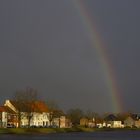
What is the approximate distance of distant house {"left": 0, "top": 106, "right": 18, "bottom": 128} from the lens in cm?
17012

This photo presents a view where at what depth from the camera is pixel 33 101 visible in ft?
454

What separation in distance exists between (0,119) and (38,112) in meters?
26.8

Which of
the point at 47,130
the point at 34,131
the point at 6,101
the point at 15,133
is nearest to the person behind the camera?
the point at 15,133

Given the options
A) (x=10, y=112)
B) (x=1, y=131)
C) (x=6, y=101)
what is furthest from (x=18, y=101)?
(x=6, y=101)

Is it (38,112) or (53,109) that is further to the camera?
(38,112)

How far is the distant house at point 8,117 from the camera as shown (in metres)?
170

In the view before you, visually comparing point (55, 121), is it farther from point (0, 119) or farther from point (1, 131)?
point (1, 131)

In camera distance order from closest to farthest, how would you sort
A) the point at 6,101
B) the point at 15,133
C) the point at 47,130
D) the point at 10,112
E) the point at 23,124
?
1. the point at 15,133
2. the point at 47,130
3. the point at 23,124
4. the point at 10,112
5. the point at 6,101

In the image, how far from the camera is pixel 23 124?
166 m

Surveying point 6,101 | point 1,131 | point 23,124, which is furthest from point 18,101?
point 6,101

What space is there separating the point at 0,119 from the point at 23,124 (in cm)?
1032

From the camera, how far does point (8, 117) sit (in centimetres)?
17600

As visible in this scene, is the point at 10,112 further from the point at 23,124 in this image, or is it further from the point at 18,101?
the point at 18,101

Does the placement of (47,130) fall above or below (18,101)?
below
